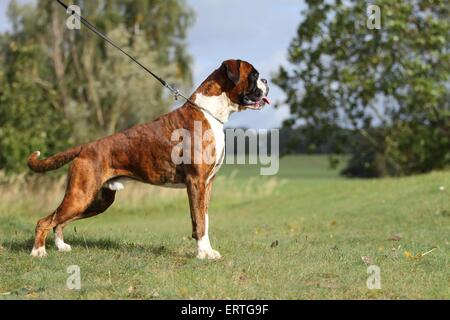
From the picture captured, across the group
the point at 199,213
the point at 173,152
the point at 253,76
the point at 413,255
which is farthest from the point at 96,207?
the point at 413,255

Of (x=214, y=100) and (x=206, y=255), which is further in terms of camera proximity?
(x=214, y=100)

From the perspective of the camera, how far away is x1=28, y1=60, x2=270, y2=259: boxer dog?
7972 millimetres

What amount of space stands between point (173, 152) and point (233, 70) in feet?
3.78

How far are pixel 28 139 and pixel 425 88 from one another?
14469 millimetres

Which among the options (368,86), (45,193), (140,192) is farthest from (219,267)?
(368,86)

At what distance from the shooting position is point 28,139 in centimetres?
2544

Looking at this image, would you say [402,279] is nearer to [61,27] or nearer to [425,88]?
[425,88]

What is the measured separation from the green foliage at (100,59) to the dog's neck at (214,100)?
26.7 metres

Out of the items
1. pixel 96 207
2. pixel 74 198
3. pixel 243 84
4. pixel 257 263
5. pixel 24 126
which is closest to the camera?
pixel 257 263

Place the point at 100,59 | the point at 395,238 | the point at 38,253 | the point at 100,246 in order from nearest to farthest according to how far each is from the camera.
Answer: the point at 38,253 → the point at 100,246 → the point at 395,238 → the point at 100,59

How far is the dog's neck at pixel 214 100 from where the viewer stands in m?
8.07

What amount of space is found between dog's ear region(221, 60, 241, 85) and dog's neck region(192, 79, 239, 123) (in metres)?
0.20

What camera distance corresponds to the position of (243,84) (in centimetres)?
809

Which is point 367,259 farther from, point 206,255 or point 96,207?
point 96,207
